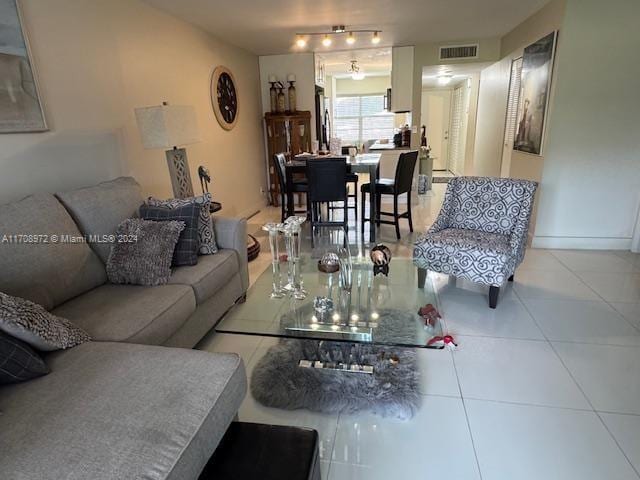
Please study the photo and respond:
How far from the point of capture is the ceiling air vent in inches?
206

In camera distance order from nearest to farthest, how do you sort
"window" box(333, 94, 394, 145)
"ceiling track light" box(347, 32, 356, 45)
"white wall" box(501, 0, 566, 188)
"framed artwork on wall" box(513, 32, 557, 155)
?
"white wall" box(501, 0, 566, 188) < "framed artwork on wall" box(513, 32, 557, 155) < "ceiling track light" box(347, 32, 356, 45) < "window" box(333, 94, 394, 145)

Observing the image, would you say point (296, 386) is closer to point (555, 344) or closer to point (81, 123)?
point (555, 344)

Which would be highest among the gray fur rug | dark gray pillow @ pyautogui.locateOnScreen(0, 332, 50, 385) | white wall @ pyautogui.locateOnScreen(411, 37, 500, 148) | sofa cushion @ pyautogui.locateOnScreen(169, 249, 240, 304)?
white wall @ pyautogui.locateOnScreen(411, 37, 500, 148)

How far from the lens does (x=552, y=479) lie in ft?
4.56

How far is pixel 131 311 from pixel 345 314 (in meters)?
1.00

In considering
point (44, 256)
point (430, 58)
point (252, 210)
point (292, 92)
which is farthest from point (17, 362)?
point (430, 58)

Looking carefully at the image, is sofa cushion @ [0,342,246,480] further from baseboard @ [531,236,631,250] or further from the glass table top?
baseboard @ [531,236,631,250]

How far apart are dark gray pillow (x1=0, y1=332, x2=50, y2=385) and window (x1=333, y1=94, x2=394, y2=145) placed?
9.98 meters

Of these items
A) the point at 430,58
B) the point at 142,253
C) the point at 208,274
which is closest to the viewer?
the point at 142,253

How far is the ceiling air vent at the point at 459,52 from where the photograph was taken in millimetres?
5242

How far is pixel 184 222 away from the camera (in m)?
2.26

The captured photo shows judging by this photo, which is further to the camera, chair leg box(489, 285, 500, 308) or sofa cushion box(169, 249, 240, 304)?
chair leg box(489, 285, 500, 308)

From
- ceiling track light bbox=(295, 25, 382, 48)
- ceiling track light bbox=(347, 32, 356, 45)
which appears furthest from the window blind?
ceiling track light bbox=(347, 32, 356, 45)

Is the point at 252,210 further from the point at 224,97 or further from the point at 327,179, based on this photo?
the point at 327,179
